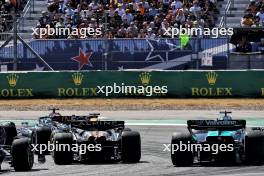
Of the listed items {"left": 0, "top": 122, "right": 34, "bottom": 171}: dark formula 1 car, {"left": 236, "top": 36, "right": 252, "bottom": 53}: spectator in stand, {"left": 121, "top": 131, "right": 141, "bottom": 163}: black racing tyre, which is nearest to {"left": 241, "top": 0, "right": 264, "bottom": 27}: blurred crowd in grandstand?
{"left": 236, "top": 36, "right": 252, "bottom": 53}: spectator in stand

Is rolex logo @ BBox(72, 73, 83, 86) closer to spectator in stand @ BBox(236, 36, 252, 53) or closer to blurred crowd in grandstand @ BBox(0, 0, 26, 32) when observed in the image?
blurred crowd in grandstand @ BBox(0, 0, 26, 32)

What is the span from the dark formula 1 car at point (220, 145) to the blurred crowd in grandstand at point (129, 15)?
64.8 ft

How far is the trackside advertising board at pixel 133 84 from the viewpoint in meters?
36.2

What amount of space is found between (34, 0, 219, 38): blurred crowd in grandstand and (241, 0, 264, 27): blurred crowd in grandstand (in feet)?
5.05

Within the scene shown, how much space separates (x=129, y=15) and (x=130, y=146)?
22.9m

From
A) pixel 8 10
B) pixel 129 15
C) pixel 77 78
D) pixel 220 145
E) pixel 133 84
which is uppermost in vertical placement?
pixel 8 10

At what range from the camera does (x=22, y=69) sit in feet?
127

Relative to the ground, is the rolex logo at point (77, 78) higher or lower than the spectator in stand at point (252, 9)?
lower

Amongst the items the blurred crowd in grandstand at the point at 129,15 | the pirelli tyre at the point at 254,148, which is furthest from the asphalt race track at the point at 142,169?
the blurred crowd in grandstand at the point at 129,15

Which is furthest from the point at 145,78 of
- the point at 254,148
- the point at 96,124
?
the point at 254,148

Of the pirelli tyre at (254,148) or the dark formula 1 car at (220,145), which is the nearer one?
the dark formula 1 car at (220,145)

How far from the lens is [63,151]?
18.0 metres

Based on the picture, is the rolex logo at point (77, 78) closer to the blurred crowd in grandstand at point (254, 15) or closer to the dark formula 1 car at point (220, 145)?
the blurred crowd in grandstand at point (254, 15)

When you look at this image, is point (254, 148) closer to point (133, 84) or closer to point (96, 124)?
point (96, 124)
